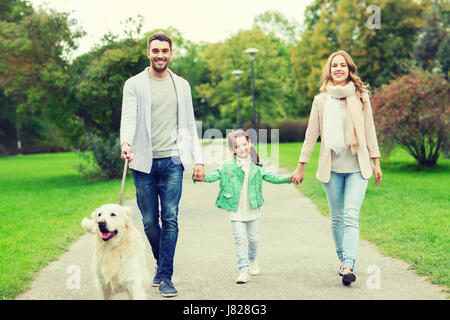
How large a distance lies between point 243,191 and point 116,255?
63.0 inches

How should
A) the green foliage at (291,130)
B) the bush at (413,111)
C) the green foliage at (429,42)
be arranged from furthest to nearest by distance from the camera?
the green foliage at (291,130) < the green foliage at (429,42) < the bush at (413,111)

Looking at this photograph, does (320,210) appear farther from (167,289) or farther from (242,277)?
(167,289)

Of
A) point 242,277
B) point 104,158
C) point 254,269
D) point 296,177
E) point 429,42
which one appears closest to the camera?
point 242,277

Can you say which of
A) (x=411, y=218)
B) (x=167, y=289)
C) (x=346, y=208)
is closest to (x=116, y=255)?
(x=167, y=289)

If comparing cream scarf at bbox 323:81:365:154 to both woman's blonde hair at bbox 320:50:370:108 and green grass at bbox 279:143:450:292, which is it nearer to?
woman's blonde hair at bbox 320:50:370:108

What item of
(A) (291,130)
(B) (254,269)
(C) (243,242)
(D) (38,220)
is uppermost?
(C) (243,242)

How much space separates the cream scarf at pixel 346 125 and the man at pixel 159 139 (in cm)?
139

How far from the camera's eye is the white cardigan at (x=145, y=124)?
4594 millimetres

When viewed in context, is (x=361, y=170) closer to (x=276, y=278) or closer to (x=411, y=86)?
(x=276, y=278)

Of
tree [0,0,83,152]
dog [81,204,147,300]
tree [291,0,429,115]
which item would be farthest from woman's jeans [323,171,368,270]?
tree [291,0,429,115]

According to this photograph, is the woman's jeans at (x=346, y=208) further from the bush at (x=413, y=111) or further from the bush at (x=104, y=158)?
the bush at (x=104, y=158)

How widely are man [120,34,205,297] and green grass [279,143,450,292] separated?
100 inches

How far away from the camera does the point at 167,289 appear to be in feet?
14.8

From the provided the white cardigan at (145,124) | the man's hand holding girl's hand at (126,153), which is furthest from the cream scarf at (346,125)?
the man's hand holding girl's hand at (126,153)
